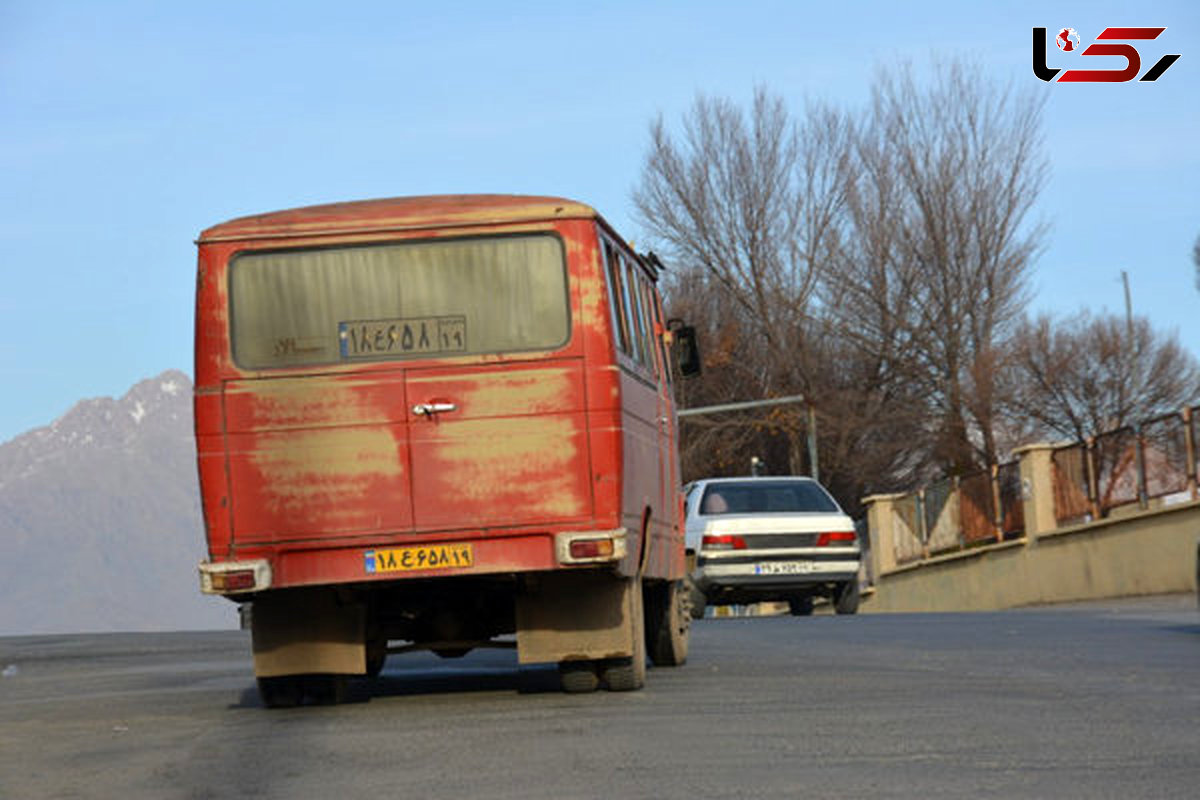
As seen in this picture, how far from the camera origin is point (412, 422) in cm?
1199

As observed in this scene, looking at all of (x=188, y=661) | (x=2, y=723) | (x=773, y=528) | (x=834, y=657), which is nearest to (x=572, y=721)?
(x=2, y=723)

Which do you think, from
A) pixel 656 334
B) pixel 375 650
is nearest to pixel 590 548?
pixel 375 650

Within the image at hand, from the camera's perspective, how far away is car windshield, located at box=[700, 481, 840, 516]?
26750 millimetres

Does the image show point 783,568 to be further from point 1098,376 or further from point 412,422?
point 1098,376

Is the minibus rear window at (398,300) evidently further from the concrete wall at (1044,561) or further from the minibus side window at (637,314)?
the concrete wall at (1044,561)

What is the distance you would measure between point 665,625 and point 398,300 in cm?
424

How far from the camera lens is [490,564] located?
468 inches

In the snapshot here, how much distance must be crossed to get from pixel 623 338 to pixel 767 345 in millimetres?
52362

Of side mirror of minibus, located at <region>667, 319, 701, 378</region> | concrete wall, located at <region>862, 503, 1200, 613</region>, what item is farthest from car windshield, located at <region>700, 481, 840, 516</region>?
side mirror of minibus, located at <region>667, 319, 701, 378</region>

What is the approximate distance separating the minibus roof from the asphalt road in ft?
8.68

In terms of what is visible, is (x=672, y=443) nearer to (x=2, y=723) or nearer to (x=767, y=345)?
(x=2, y=723)

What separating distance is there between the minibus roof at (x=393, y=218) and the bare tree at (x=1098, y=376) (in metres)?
53.0

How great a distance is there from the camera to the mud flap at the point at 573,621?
12.5 m

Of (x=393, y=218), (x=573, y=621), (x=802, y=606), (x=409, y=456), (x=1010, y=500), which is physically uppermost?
(x=393, y=218)
